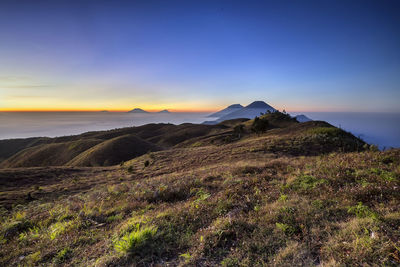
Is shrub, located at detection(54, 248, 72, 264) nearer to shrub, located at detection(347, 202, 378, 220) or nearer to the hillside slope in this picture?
shrub, located at detection(347, 202, 378, 220)

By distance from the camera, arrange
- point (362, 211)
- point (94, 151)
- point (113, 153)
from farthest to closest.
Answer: point (94, 151) → point (113, 153) → point (362, 211)

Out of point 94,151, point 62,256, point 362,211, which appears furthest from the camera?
point 94,151

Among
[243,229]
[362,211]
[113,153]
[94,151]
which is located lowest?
[113,153]

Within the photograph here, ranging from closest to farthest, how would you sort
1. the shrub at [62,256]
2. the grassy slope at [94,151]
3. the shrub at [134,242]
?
the shrub at [134,242] → the shrub at [62,256] → the grassy slope at [94,151]

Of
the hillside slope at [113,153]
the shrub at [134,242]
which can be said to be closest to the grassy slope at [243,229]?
the shrub at [134,242]

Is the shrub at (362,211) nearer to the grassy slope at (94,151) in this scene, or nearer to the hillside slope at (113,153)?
the hillside slope at (113,153)

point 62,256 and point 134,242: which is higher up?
point 134,242

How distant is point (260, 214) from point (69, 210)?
7.93 m

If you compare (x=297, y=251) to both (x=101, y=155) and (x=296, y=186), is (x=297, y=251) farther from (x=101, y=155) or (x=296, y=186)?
(x=101, y=155)

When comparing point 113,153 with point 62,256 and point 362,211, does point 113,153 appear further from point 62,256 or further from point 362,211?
point 362,211

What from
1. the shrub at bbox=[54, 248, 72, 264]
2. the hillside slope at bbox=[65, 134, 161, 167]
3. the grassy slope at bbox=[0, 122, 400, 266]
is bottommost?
the hillside slope at bbox=[65, 134, 161, 167]

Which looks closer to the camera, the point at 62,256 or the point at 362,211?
the point at 62,256

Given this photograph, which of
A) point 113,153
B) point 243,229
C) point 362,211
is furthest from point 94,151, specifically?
point 362,211

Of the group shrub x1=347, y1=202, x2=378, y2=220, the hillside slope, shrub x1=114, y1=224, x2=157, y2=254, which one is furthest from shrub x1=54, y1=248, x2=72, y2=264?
the hillside slope
